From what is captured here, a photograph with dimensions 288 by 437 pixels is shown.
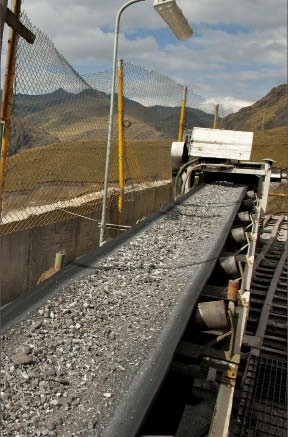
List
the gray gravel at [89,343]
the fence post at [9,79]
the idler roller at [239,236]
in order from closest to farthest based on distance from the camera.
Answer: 1. the gray gravel at [89,343]
2. the fence post at [9,79]
3. the idler roller at [239,236]

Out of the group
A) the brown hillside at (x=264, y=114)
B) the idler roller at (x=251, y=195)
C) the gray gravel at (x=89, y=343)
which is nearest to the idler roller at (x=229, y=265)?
the gray gravel at (x=89, y=343)

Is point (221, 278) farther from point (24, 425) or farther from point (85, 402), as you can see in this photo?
point (24, 425)

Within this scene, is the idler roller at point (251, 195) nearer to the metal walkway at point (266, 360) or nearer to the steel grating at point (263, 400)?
the metal walkway at point (266, 360)

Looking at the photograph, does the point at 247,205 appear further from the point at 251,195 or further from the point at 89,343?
the point at 89,343

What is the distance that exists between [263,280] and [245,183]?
268 centimetres

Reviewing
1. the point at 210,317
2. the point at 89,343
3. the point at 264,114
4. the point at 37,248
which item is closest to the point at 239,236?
the point at 210,317

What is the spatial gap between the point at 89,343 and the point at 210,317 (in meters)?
1.00

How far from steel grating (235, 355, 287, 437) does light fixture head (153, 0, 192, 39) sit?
14.6 feet

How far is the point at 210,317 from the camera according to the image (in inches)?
126

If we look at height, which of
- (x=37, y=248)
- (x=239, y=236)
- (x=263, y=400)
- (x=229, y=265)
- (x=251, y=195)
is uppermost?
(x=251, y=195)

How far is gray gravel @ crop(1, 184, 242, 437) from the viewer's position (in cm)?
206

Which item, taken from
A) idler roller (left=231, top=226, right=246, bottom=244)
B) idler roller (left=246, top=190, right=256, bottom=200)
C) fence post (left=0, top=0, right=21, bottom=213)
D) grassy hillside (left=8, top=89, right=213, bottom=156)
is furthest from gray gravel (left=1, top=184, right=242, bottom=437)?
idler roller (left=246, top=190, right=256, bottom=200)

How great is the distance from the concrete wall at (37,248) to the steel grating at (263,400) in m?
3.12

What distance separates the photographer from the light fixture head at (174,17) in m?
4.73
